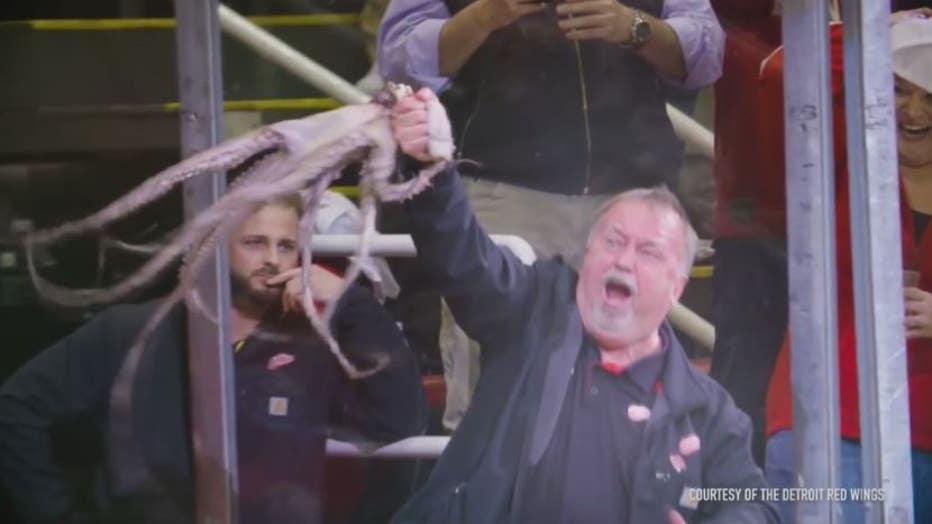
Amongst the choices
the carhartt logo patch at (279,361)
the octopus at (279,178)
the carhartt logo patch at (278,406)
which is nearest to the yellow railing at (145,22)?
the octopus at (279,178)

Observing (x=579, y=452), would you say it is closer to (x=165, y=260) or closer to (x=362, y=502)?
(x=362, y=502)

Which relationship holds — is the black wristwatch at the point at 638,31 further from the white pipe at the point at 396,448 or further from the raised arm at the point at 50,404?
the raised arm at the point at 50,404

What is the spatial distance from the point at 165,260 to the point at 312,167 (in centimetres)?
40

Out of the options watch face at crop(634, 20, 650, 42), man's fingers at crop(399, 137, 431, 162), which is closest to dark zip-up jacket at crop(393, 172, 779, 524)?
man's fingers at crop(399, 137, 431, 162)

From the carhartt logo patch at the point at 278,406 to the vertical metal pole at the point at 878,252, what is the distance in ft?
4.48

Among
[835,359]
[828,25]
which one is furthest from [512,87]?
[835,359]

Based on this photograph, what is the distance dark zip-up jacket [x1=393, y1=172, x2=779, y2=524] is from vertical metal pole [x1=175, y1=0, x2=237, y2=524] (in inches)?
17.7

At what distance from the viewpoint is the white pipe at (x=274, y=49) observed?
3867 millimetres

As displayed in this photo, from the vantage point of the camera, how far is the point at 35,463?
3.96 meters

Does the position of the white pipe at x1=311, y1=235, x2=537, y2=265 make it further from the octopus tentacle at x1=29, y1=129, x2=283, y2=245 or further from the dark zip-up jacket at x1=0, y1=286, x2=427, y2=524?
the octopus tentacle at x1=29, y1=129, x2=283, y2=245

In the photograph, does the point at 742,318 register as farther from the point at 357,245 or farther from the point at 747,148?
the point at 357,245

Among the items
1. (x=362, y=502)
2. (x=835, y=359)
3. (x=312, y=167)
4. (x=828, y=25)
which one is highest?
(x=828, y=25)

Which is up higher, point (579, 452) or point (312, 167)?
point (312, 167)

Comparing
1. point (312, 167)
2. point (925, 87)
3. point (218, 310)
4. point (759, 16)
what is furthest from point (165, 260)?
point (925, 87)
